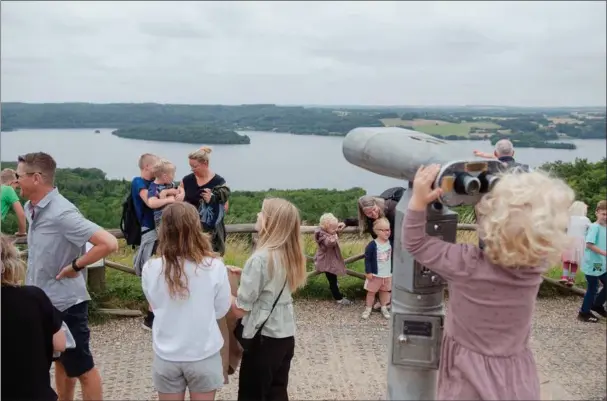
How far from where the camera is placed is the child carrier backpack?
4535 millimetres

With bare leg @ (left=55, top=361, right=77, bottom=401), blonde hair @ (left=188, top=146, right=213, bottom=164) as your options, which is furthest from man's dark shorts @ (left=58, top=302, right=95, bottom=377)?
blonde hair @ (left=188, top=146, right=213, bottom=164)

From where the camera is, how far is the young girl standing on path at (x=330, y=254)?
204 inches

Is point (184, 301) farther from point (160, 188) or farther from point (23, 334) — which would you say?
point (160, 188)

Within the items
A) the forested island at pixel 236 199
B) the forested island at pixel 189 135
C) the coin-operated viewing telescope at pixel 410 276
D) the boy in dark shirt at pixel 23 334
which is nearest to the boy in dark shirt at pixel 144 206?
the forested island at pixel 236 199

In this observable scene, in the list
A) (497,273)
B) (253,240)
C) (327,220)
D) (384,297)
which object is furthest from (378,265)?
(497,273)

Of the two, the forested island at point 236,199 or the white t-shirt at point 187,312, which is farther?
the forested island at point 236,199

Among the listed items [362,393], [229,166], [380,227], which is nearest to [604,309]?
[380,227]

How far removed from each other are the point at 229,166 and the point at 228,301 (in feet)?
11.2

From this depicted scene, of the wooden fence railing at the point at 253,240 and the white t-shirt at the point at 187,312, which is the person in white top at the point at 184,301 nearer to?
the white t-shirt at the point at 187,312

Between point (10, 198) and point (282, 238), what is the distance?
290 cm

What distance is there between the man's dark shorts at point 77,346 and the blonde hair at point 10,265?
608mm

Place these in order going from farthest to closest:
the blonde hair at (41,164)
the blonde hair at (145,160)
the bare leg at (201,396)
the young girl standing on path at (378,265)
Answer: the young girl standing on path at (378,265) < the blonde hair at (145,160) < the blonde hair at (41,164) < the bare leg at (201,396)

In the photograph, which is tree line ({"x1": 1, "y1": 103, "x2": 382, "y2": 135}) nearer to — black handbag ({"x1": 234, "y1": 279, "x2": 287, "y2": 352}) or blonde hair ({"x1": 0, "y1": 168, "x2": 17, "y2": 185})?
blonde hair ({"x1": 0, "y1": 168, "x2": 17, "y2": 185})

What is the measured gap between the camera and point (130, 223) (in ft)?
14.9
